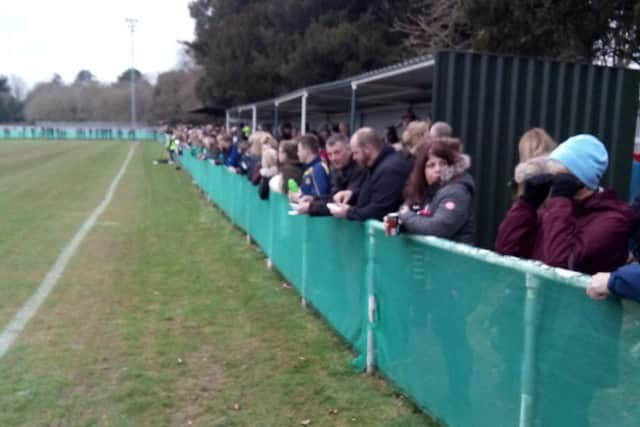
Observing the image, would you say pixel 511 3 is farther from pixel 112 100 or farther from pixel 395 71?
pixel 112 100

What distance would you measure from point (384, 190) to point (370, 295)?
2.56ft

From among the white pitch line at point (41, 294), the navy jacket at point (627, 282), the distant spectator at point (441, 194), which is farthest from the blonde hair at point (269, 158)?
the navy jacket at point (627, 282)

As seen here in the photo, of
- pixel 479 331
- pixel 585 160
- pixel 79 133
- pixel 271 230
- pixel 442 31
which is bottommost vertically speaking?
pixel 79 133

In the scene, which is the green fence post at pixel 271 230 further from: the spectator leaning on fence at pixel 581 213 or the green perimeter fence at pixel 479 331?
the spectator leaning on fence at pixel 581 213

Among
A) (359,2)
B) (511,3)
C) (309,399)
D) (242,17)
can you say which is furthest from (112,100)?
(309,399)

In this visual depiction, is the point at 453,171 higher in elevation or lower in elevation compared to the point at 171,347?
higher

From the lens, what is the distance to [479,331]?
3.41 m

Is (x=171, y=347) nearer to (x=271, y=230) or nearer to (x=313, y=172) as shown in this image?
(x=313, y=172)

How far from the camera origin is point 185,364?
5375mm

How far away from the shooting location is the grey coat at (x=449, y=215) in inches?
161

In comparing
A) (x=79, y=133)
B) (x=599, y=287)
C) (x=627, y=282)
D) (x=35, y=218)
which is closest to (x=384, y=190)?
(x=599, y=287)

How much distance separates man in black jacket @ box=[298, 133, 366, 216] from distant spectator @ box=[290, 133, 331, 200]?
88 mm

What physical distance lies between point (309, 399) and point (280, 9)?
28555mm

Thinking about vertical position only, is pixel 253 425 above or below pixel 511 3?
below
